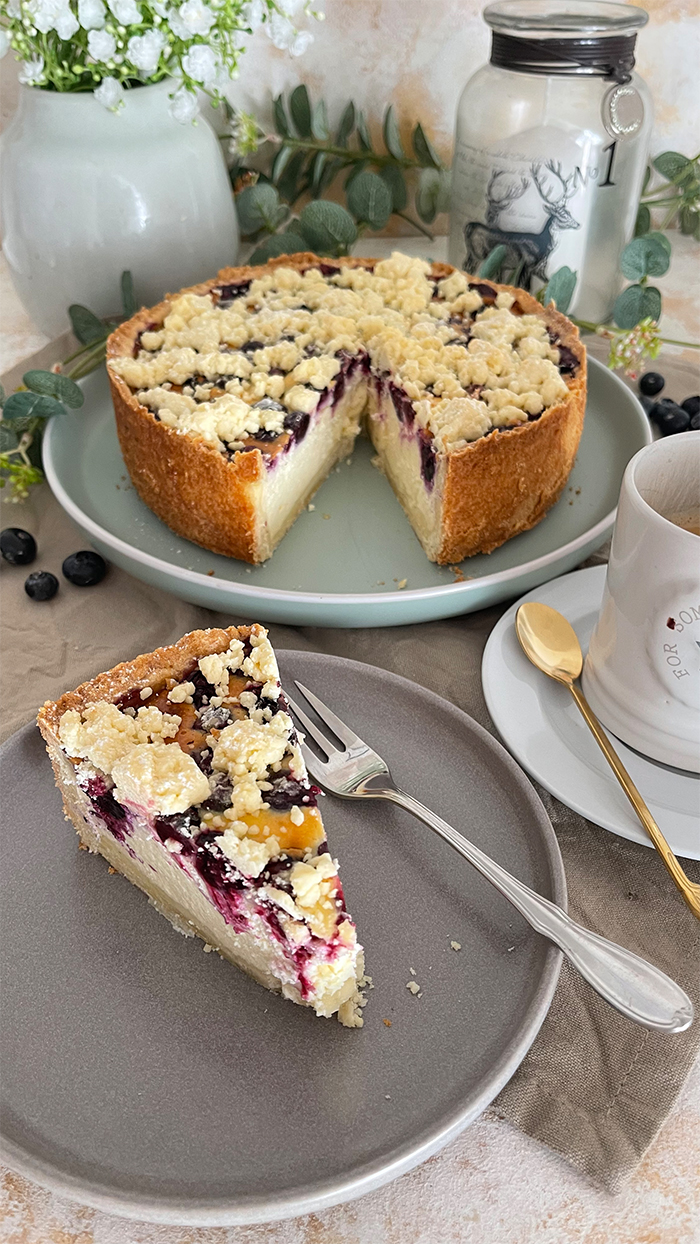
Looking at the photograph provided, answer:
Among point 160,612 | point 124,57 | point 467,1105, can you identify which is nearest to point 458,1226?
point 467,1105

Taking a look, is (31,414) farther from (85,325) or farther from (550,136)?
(550,136)

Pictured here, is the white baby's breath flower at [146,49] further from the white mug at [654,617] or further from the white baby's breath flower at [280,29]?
the white mug at [654,617]

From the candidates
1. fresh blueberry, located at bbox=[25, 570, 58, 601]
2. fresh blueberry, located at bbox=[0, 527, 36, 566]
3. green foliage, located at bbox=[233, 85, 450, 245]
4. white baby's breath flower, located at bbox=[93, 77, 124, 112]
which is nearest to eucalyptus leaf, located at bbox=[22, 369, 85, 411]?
fresh blueberry, located at bbox=[0, 527, 36, 566]

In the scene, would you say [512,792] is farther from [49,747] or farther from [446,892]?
[49,747]

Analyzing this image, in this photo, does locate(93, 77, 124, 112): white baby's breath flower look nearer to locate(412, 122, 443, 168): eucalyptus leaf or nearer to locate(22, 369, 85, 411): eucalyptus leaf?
locate(22, 369, 85, 411): eucalyptus leaf

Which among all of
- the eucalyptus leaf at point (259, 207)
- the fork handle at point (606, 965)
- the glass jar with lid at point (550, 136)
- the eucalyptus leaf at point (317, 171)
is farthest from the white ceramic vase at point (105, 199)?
the fork handle at point (606, 965)

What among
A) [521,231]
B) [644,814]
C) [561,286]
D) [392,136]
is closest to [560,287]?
[561,286]
